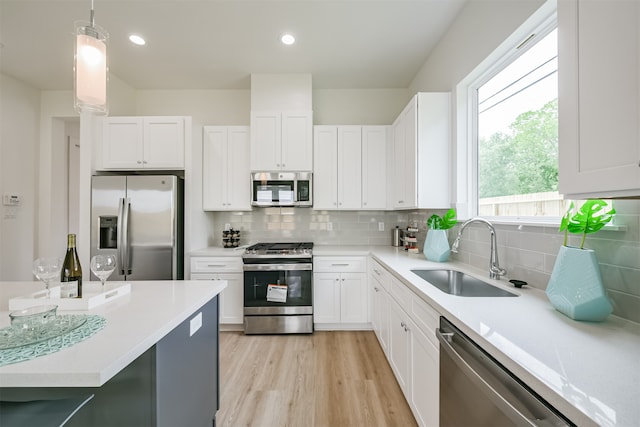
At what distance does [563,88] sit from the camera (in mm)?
932

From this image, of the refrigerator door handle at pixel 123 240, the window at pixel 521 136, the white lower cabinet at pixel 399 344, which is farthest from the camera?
the refrigerator door handle at pixel 123 240

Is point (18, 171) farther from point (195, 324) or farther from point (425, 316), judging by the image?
point (425, 316)

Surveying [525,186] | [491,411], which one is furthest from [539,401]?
[525,186]

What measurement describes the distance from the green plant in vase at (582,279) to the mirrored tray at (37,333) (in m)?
1.82

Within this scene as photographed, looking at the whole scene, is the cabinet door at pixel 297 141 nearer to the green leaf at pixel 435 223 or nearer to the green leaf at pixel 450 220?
the green leaf at pixel 435 223

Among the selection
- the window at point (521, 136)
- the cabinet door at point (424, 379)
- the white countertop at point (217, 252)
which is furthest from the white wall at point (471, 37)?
the white countertop at point (217, 252)

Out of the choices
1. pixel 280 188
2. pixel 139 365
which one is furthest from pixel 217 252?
pixel 139 365

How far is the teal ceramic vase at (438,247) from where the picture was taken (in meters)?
2.20

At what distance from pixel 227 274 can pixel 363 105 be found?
9.05 feet

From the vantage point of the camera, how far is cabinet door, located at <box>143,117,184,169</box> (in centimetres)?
293

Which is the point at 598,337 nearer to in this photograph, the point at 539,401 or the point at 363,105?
the point at 539,401

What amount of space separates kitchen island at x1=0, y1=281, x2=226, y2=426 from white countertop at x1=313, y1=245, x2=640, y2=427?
3.61 feet

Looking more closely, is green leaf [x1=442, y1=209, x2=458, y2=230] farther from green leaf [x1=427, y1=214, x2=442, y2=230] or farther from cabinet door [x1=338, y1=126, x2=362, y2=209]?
cabinet door [x1=338, y1=126, x2=362, y2=209]

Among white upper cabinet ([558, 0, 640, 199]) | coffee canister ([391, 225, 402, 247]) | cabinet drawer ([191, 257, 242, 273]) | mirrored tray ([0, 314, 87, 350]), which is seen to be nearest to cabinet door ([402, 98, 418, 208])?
coffee canister ([391, 225, 402, 247])
